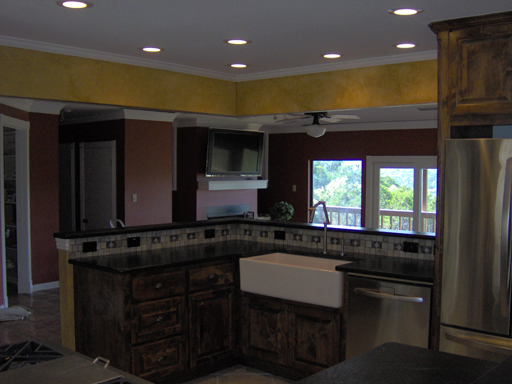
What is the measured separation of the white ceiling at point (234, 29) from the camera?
2.66 m

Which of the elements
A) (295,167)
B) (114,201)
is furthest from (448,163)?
(295,167)

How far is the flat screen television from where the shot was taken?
26.7 feet

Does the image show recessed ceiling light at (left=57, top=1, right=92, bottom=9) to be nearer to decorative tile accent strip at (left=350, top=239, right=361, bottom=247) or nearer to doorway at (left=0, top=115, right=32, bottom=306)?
decorative tile accent strip at (left=350, top=239, right=361, bottom=247)

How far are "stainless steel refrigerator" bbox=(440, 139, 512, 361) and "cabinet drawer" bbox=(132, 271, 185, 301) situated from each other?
170 cm

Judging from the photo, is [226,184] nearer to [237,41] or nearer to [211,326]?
[211,326]

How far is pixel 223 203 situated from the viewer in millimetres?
8586

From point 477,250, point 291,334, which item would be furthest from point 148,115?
point 477,250

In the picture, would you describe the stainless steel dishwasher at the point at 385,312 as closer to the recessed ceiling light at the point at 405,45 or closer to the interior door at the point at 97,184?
the recessed ceiling light at the point at 405,45

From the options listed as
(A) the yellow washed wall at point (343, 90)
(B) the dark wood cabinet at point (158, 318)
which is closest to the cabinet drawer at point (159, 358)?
(B) the dark wood cabinet at point (158, 318)

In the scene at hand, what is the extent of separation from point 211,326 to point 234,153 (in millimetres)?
5014

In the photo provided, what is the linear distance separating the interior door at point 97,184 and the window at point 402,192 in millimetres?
4369

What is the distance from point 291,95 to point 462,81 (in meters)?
1.76

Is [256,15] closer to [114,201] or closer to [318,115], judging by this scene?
[318,115]

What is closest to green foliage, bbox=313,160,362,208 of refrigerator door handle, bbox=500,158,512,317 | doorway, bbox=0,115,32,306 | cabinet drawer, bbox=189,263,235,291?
doorway, bbox=0,115,32,306
